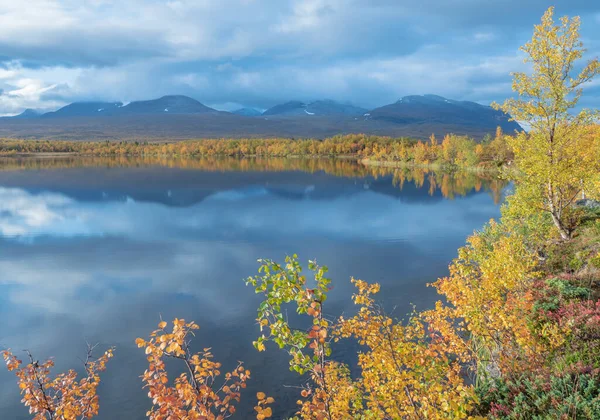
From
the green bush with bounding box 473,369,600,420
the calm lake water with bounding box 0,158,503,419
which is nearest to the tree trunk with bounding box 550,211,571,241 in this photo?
the calm lake water with bounding box 0,158,503,419

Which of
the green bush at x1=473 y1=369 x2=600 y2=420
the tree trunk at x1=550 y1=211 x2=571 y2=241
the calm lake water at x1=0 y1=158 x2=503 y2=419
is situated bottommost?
the calm lake water at x1=0 y1=158 x2=503 y2=419

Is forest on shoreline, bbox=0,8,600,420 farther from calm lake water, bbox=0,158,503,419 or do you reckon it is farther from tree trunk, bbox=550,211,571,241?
calm lake water, bbox=0,158,503,419

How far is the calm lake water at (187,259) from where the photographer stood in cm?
1759

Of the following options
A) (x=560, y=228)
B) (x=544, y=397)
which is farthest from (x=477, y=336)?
(x=560, y=228)

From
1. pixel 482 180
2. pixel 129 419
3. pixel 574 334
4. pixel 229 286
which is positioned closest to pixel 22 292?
pixel 229 286

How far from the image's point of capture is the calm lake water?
1759 cm

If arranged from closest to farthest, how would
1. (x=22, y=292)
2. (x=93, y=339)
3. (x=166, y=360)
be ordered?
(x=166, y=360) < (x=93, y=339) < (x=22, y=292)

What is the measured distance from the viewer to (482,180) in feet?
296

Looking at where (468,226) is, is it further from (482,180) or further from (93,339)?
(482,180)

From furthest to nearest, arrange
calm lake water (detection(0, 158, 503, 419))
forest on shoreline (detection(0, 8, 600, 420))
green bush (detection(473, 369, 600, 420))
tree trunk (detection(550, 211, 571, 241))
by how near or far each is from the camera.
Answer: tree trunk (detection(550, 211, 571, 241)) → calm lake water (detection(0, 158, 503, 419)) → green bush (detection(473, 369, 600, 420)) → forest on shoreline (detection(0, 8, 600, 420))

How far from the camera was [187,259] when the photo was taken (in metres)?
32.0

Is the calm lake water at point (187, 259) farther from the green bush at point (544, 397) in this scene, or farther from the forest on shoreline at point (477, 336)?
the green bush at point (544, 397)

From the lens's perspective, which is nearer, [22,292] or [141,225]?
[22,292]

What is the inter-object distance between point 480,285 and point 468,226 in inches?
1360
